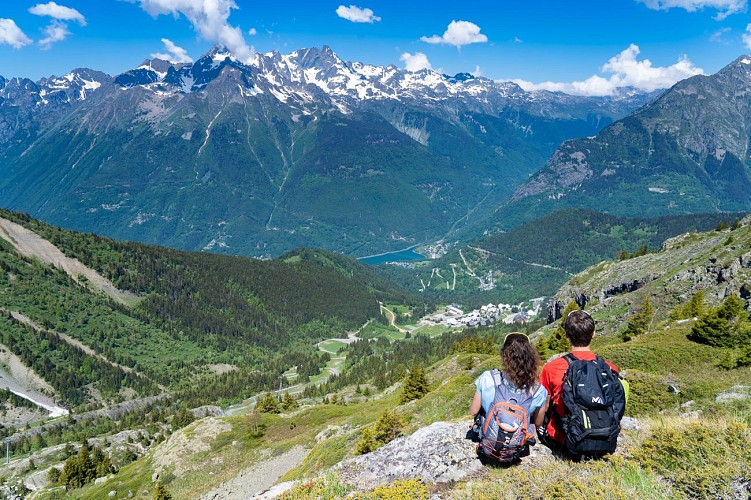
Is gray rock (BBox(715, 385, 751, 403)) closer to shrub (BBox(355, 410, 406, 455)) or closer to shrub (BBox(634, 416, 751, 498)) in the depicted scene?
shrub (BBox(634, 416, 751, 498))

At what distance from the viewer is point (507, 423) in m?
11.8

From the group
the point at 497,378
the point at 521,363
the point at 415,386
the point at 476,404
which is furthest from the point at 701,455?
the point at 415,386

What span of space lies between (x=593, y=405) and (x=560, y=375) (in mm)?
1382

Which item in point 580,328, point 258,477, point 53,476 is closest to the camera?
point 580,328

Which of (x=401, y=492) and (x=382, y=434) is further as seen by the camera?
(x=382, y=434)

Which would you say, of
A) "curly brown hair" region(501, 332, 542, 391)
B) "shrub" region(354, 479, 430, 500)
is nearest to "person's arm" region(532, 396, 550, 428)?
"curly brown hair" region(501, 332, 542, 391)

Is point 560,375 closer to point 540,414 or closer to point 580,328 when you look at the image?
point 540,414

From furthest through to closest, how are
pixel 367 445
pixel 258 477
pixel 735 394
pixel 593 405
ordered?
pixel 258 477
pixel 367 445
pixel 735 394
pixel 593 405

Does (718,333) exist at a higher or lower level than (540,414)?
lower

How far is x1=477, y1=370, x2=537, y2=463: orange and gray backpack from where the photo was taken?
11.8 m

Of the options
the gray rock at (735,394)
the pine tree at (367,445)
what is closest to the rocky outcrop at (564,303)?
the gray rock at (735,394)

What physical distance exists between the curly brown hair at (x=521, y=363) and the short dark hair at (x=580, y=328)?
1054 mm

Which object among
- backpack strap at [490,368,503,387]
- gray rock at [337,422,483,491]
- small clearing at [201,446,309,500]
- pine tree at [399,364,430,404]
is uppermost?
backpack strap at [490,368,503,387]

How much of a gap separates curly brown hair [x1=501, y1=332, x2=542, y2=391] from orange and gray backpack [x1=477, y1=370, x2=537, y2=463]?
26 cm
